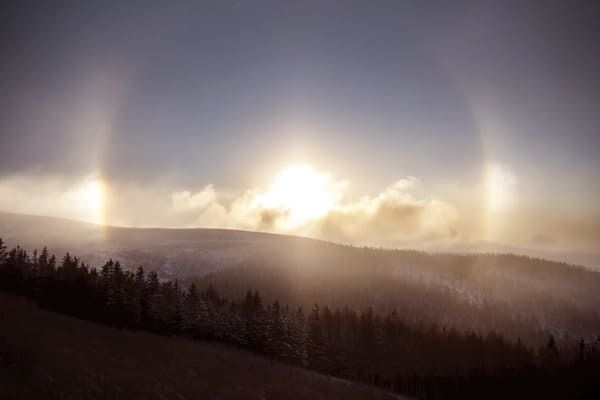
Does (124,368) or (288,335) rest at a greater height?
(124,368)

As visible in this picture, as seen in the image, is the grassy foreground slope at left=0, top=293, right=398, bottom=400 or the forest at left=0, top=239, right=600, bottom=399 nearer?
the grassy foreground slope at left=0, top=293, right=398, bottom=400

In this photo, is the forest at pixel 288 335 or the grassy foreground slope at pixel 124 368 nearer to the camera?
the grassy foreground slope at pixel 124 368

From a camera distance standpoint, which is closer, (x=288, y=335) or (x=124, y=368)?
(x=124, y=368)

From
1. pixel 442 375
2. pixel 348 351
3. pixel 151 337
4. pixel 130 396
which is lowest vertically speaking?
pixel 442 375

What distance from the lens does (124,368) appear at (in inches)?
1515

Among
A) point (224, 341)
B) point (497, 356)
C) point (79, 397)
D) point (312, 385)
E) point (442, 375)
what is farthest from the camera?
point (497, 356)

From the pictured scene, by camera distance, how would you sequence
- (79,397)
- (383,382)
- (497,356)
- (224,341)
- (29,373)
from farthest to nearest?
(497,356), (383,382), (224,341), (29,373), (79,397)

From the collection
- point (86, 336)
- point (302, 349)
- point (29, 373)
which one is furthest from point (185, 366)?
point (302, 349)

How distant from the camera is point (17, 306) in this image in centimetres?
5850

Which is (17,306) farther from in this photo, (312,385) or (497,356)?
(497,356)

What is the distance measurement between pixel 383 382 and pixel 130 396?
2793 inches

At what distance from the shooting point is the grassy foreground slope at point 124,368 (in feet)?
94.4

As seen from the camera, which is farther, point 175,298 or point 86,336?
point 175,298

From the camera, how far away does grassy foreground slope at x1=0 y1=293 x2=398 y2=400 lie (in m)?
28.8
